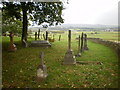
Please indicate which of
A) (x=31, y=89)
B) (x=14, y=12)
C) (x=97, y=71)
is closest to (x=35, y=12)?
(x=14, y=12)

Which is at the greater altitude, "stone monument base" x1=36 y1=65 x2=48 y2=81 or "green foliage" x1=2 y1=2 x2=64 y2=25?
"green foliage" x1=2 y1=2 x2=64 y2=25

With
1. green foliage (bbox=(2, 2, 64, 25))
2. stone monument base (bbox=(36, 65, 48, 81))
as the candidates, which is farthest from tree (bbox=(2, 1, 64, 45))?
stone monument base (bbox=(36, 65, 48, 81))

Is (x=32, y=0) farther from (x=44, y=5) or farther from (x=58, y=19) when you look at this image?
(x=58, y=19)

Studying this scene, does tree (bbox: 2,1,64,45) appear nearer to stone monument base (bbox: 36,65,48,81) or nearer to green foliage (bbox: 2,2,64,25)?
green foliage (bbox: 2,2,64,25)

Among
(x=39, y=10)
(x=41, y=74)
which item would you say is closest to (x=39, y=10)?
(x=39, y=10)

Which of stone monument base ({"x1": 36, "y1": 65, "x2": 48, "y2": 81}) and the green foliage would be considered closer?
stone monument base ({"x1": 36, "y1": 65, "x2": 48, "y2": 81})

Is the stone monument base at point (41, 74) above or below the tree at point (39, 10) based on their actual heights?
below

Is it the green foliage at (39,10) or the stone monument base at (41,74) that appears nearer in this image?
the stone monument base at (41,74)

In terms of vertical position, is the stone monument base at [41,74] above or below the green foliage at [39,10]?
below

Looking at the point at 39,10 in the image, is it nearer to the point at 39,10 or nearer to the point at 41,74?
the point at 39,10

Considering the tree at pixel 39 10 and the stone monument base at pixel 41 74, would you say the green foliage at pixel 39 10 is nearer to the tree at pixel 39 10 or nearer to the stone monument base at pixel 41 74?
the tree at pixel 39 10

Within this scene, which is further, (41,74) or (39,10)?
(39,10)

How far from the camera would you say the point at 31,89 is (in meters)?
8.11

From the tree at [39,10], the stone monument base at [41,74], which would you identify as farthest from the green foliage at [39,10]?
the stone monument base at [41,74]
